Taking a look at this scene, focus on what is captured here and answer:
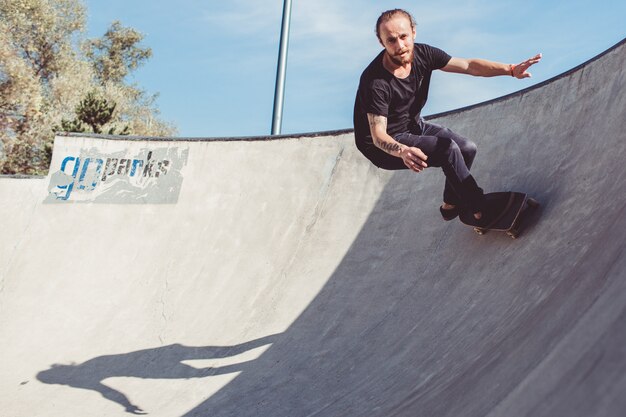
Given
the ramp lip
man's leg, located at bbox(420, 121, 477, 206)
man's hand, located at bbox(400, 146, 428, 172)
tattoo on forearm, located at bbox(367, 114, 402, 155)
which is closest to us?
man's hand, located at bbox(400, 146, 428, 172)

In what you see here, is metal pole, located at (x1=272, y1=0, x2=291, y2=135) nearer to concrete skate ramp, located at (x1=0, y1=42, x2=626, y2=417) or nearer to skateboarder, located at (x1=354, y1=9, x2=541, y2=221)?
concrete skate ramp, located at (x1=0, y1=42, x2=626, y2=417)

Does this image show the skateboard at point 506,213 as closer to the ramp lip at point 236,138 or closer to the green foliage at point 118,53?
the ramp lip at point 236,138

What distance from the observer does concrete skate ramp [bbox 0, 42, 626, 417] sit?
11.6 ft

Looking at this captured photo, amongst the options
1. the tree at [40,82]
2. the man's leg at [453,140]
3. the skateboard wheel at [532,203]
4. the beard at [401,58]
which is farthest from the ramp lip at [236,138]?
→ the tree at [40,82]

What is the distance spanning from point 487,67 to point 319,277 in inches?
113

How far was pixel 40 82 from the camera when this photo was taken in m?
30.5

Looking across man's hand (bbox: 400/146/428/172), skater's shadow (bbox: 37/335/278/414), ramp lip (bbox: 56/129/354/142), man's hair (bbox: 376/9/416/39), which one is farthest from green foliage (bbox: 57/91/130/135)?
man's hand (bbox: 400/146/428/172)

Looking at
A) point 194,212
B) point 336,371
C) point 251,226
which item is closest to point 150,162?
point 194,212

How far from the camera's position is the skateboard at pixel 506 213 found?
5.30 metres

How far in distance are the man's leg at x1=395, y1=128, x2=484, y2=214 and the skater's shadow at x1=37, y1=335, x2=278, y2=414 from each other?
225cm

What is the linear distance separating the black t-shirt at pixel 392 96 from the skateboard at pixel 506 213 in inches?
35.2

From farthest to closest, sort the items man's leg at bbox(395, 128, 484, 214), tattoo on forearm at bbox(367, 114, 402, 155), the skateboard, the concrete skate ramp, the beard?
the skateboard
man's leg at bbox(395, 128, 484, 214)
the beard
tattoo on forearm at bbox(367, 114, 402, 155)
the concrete skate ramp

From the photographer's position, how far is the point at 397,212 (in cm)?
731

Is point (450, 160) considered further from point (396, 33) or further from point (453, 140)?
point (396, 33)
